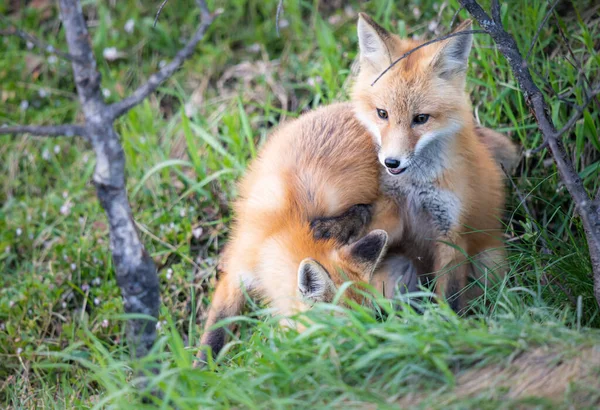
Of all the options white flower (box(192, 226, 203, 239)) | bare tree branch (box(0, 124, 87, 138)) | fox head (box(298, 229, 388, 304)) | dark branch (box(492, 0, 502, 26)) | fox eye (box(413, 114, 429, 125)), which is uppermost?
dark branch (box(492, 0, 502, 26))

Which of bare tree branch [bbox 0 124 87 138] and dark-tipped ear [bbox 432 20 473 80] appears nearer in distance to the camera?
bare tree branch [bbox 0 124 87 138]

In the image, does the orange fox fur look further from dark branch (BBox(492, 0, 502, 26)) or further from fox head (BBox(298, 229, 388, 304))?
dark branch (BBox(492, 0, 502, 26))

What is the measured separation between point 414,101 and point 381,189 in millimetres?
590

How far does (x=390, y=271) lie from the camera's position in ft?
13.4

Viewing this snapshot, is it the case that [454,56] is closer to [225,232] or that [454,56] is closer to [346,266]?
[346,266]

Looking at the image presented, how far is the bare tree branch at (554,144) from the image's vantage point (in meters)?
2.97

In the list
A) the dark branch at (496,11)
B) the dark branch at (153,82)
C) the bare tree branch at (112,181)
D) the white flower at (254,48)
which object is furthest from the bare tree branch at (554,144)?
the white flower at (254,48)

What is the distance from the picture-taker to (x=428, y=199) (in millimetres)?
3975

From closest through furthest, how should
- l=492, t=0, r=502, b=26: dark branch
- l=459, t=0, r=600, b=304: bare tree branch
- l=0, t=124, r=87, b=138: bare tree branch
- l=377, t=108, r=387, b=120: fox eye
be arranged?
1. l=0, t=124, r=87, b=138: bare tree branch
2. l=459, t=0, r=600, b=304: bare tree branch
3. l=492, t=0, r=502, b=26: dark branch
4. l=377, t=108, r=387, b=120: fox eye

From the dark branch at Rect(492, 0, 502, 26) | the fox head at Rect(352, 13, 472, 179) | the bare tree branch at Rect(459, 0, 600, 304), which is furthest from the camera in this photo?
the fox head at Rect(352, 13, 472, 179)

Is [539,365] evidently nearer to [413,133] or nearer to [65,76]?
[413,133]

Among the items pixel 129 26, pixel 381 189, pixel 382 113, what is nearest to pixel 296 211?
pixel 381 189

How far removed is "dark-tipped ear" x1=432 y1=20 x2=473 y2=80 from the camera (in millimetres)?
3797

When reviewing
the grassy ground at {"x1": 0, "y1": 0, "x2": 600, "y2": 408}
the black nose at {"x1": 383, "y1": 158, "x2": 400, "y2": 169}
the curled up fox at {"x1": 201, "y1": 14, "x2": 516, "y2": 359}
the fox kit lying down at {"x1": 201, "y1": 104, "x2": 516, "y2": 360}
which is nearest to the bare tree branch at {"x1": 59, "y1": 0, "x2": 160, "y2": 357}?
the grassy ground at {"x1": 0, "y1": 0, "x2": 600, "y2": 408}
